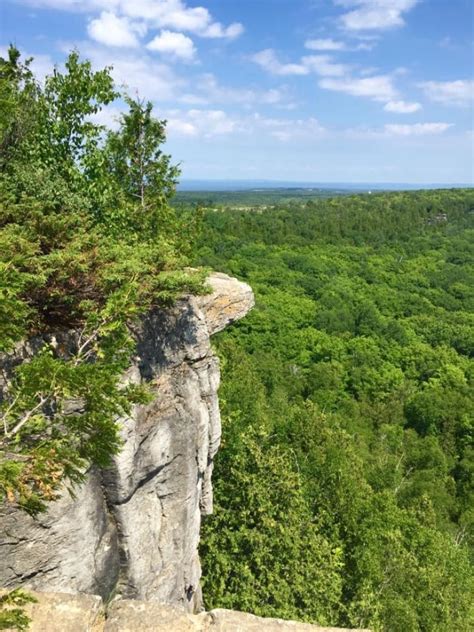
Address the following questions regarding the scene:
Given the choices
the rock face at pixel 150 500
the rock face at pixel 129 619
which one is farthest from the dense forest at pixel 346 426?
the rock face at pixel 129 619

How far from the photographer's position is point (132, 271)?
29.2 feet

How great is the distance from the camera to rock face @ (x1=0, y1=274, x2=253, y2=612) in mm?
9000

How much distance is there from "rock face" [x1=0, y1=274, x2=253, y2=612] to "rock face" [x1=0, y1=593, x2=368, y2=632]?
191 centimetres

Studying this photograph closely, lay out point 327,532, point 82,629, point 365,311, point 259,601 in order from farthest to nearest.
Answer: point 365,311, point 327,532, point 259,601, point 82,629

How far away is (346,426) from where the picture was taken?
43.0 meters

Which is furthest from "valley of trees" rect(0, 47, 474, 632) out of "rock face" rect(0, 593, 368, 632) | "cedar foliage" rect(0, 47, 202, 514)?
"rock face" rect(0, 593, 368, 632)

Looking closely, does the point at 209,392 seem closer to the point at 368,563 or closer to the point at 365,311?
the point at 368,563

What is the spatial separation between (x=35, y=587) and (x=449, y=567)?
60.6 ft

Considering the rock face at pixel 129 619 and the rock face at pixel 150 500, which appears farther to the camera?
the rock face at pixel 150 500

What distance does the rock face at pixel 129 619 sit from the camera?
6824 mm

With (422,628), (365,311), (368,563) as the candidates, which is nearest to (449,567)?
(422,628)

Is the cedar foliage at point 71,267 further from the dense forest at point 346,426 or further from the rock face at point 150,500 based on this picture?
the dense forest at point 346,426

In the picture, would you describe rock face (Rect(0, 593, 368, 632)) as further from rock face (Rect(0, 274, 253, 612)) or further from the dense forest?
the dense forest

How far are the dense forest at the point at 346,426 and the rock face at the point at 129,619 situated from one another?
853cm
